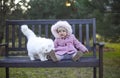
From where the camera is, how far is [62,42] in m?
5.76

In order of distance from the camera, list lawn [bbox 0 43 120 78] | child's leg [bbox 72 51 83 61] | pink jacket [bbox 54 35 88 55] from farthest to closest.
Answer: lawn [bbox 0 43 120 78]
pink jacket [bbox 54 35 88 55]
child's leg [bbox 72 51 83 61]

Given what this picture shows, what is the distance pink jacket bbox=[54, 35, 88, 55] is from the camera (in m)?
5.68

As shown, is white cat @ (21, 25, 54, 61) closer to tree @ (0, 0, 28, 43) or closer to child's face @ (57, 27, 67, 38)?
child's face @ (57, 27, 67, 38)

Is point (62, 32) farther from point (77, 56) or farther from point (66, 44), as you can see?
point (77, 56)

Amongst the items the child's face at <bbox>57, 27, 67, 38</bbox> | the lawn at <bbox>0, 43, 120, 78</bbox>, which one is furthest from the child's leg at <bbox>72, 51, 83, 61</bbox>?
the lawn at <bbox>0, 43, 120, 78</bbox>

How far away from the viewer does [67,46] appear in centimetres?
572

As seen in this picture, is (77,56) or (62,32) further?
(62,32)

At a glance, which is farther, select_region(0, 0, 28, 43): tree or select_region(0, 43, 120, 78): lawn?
select_region(0, 0, 28, 43): tree

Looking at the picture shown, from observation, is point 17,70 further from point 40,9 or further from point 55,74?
point 40,9

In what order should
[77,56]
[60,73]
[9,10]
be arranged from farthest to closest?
[9,10] < [60,73] < [77,56]

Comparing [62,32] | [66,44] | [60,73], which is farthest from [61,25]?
[60,73]

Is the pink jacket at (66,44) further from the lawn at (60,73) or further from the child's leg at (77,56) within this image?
the lawn at (60,73)

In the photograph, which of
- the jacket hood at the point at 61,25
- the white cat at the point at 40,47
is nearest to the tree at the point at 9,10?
the jacket hood at the point at 61,25

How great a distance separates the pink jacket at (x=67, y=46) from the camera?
5684mm
